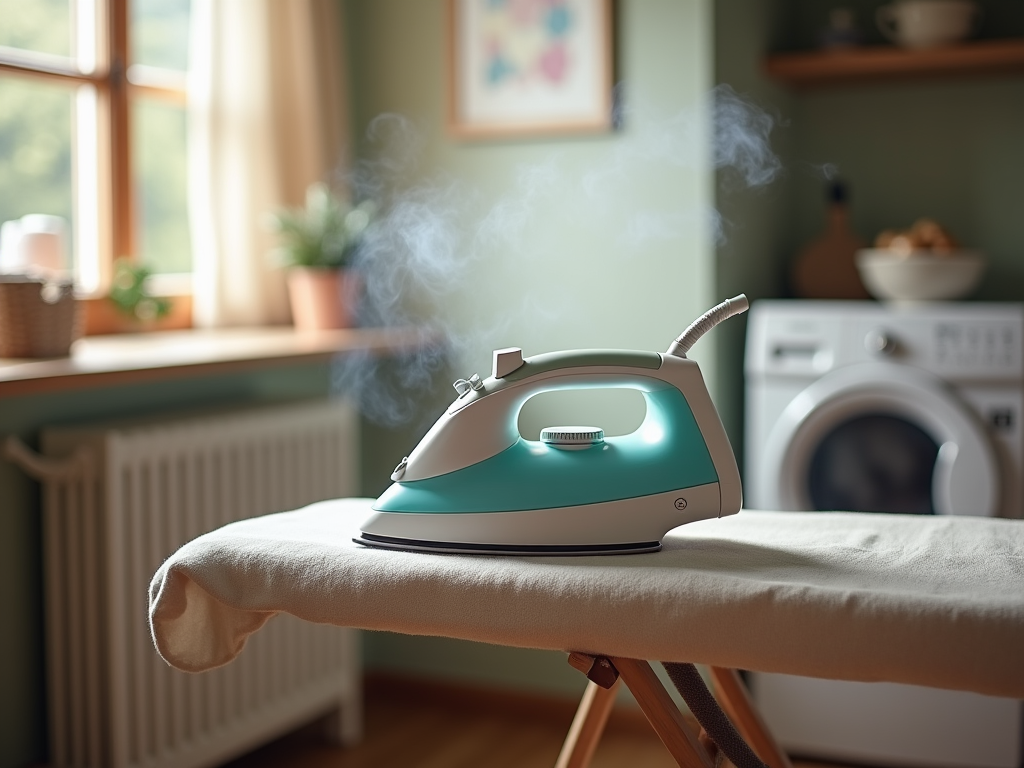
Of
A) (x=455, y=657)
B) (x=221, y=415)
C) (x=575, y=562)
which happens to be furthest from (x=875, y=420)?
(x=575, y=562)

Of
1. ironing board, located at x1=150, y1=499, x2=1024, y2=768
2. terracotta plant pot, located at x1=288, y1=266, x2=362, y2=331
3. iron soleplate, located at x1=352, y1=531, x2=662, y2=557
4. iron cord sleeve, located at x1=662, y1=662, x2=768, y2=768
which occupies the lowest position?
iron cord sleeve, located at x1=662, y1=662, x2=768, y2=768

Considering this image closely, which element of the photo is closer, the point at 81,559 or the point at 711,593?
the point at 711,593

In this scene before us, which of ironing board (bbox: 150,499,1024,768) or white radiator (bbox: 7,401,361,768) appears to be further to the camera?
white radiator (bbox: 7,401,361,768)

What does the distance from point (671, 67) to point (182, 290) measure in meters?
1.20

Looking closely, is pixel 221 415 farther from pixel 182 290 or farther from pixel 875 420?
pixel 875 420

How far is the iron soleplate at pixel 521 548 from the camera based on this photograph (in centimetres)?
134

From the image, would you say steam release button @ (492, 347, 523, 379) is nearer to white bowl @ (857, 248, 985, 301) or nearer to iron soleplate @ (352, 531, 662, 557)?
iron soleplate @ (352, 531, 662, 557)

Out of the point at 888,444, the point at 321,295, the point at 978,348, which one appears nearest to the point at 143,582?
the point at 321,295

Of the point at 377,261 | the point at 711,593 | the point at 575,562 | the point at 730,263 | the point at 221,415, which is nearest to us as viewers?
the point at 711,593

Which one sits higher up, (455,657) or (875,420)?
(875,420)

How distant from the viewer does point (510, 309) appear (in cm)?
292

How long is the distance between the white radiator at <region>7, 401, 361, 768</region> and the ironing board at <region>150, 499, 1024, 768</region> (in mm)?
811

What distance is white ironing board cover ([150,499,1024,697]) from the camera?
1.13 meters

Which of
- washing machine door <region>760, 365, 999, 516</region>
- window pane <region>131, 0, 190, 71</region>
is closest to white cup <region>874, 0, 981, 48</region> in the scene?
washing machine door <region>760, 365, 999, 516</region>
